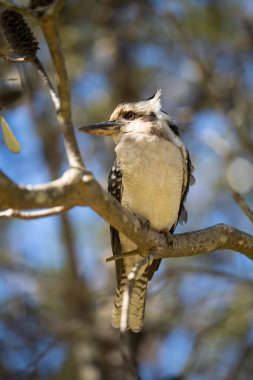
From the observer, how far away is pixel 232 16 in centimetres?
642

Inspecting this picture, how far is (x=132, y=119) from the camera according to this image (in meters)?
4.26

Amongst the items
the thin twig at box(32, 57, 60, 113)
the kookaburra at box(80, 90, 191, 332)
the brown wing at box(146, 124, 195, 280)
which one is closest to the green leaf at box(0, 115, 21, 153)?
the thin twig at box(32, 57, 60, 113)

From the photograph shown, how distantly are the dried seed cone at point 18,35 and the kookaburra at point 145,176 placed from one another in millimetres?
1128

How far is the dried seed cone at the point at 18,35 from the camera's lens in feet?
8.75

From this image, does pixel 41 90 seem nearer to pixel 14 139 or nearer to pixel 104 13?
pixel 104 13

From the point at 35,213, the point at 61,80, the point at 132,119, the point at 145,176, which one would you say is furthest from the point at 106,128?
the point at 35,213

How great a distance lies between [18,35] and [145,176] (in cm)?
138

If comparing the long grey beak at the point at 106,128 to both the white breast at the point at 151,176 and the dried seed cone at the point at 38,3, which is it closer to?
the white breast at the point at 151,176

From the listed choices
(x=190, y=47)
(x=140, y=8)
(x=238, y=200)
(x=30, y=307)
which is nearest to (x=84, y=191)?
(x=238, y=200)

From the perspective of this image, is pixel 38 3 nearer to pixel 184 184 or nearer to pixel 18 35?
pixel 18 35

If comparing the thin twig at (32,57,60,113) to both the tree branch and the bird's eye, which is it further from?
the bird's eye

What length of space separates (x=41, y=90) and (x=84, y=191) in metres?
4.30

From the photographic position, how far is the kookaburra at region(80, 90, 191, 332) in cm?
379

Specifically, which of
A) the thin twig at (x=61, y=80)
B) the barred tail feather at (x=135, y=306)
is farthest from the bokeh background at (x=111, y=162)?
the thin twig at (x=61, y=80)
